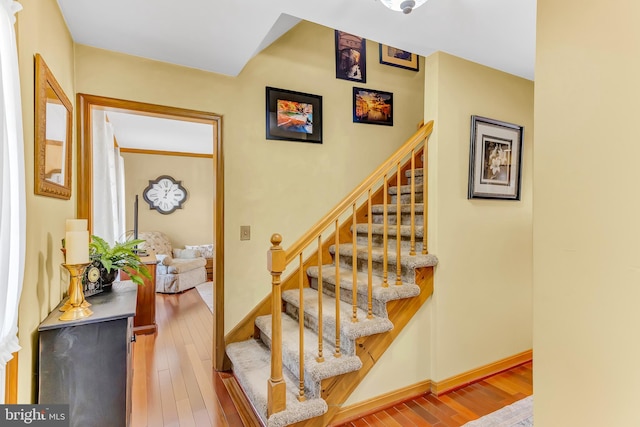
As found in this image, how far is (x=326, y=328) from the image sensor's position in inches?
81.4

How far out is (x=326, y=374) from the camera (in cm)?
176

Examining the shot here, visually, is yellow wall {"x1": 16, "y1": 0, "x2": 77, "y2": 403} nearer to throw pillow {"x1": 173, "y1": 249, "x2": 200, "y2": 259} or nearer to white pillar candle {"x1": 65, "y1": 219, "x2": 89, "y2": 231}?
white pillar candle {"x1": 65, "y1": 219, "x2": 89, "y2": 231}

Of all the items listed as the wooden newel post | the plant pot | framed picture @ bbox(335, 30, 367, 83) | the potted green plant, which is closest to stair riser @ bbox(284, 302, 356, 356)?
the wooden newel post

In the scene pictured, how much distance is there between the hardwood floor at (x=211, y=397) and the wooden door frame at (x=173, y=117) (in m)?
0.27

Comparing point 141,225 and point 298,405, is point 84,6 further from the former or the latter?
point 141,225

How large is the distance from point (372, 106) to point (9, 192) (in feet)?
9.37

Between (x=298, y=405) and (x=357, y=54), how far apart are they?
3.06 meters

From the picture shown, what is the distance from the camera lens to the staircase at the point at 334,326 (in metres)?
1.73

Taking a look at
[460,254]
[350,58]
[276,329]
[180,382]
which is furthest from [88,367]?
[350,58]

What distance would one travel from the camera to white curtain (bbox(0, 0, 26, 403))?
2.89ft

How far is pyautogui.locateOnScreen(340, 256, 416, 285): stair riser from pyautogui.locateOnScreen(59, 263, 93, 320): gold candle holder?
179 centimetres

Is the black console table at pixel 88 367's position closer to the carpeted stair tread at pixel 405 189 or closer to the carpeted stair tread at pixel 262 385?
the carpeted stair tread at pixel 262 385

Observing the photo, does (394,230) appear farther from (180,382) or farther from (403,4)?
(180,382)

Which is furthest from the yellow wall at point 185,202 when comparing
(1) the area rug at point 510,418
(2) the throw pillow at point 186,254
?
(1) the area rug at point 510,418
